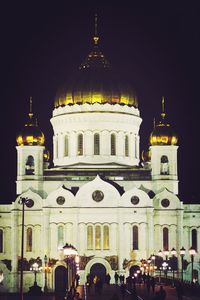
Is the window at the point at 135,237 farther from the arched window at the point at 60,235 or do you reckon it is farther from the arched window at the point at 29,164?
the arched window at the point at 29,164

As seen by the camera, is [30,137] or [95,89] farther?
[95,89]

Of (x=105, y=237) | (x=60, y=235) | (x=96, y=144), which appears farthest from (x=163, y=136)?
(x=60, y=235)

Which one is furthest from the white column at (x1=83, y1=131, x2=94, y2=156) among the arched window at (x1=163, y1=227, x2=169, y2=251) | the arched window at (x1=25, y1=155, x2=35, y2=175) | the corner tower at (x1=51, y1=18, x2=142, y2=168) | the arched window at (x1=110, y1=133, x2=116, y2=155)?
the arched window at (x1=163, y1=227, x2=169, y2=251)

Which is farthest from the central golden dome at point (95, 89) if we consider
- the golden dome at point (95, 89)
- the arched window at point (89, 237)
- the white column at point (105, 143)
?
the arched window at point (89, 237)

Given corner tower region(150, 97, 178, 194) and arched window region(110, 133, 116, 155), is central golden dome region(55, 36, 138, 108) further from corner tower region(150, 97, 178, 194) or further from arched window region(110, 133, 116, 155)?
corner tower region(150, 97, 178, 194)

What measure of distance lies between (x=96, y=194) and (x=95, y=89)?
13.0 meters

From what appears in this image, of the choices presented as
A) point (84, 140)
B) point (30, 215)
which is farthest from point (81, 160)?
point (30, 215)

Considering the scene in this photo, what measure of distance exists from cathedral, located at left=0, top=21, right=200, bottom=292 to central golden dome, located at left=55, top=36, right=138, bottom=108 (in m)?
0.10

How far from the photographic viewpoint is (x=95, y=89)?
371 ft

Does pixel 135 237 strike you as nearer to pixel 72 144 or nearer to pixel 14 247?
pixel 14 247

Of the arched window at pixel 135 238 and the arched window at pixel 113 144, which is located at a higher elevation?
the arched window at pixel 113 144

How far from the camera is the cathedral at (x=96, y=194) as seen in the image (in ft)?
342

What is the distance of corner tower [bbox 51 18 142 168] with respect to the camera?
367ft

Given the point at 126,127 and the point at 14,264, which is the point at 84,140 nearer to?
the point at 126,127
